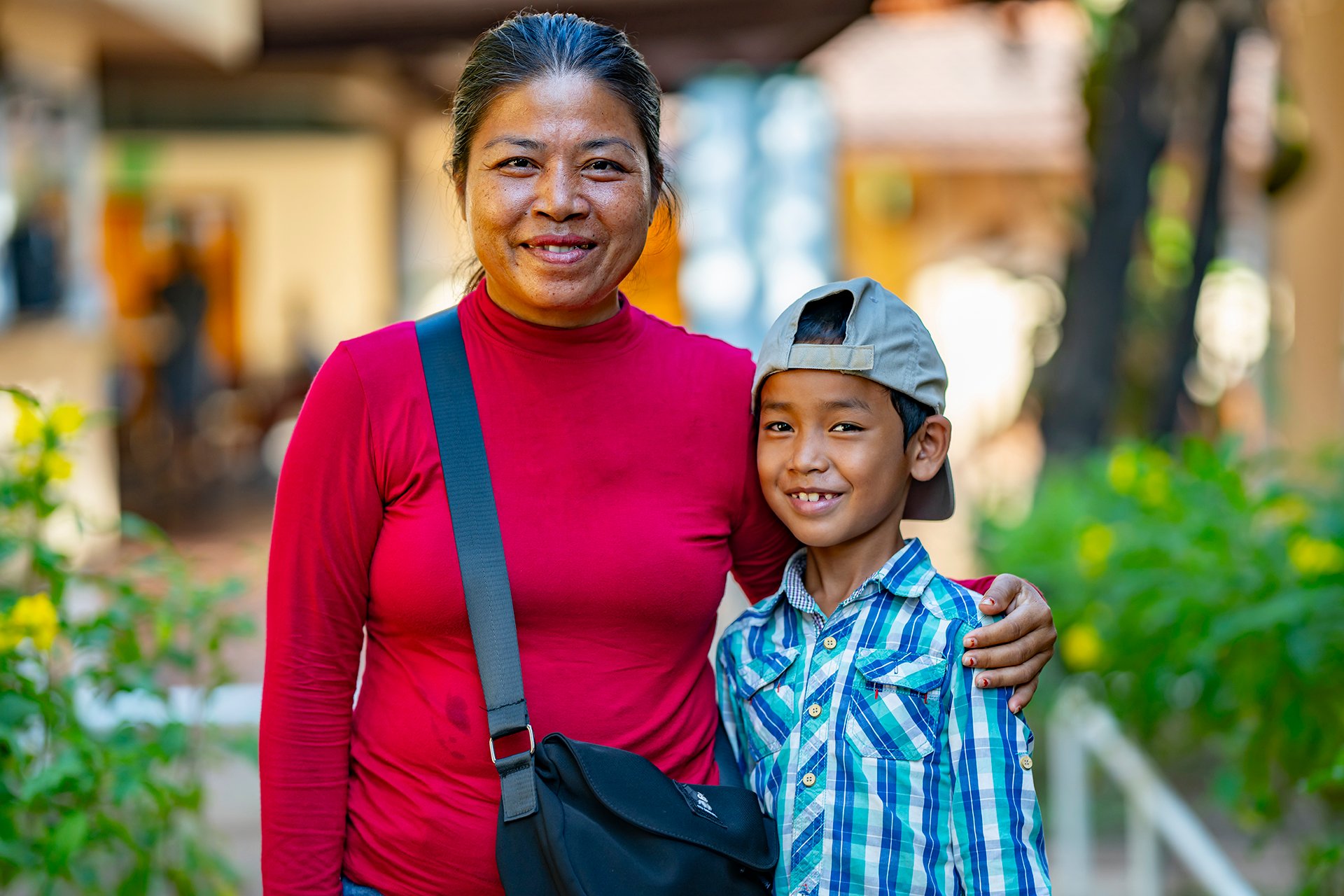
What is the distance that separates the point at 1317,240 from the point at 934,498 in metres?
5.76

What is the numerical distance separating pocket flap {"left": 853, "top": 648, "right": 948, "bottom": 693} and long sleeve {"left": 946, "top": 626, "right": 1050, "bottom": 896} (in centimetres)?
2

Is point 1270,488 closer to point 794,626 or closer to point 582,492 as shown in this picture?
point 794,626

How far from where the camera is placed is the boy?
153cm

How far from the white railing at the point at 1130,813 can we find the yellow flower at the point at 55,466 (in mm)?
2305

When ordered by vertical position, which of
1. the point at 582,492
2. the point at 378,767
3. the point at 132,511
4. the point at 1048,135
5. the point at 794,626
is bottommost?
the point at 132,511

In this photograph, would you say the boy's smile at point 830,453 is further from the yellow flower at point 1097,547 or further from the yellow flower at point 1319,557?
the yellow flower at point 1097,547

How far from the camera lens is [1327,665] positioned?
2.52 meters

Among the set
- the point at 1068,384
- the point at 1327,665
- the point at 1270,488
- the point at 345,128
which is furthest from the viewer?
the point at 345,128

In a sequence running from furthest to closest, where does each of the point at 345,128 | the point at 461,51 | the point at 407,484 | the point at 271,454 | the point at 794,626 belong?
the point at 345,128 < the point at 271,454 < the point at 461,51 < the point at 794,626 < the point at 407,484

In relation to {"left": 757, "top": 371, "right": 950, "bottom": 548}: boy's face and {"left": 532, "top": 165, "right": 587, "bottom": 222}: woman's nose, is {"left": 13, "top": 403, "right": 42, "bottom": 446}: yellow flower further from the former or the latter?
{"left": 757, "top": 371, "right": 950, "bottom": 548}: boy's face

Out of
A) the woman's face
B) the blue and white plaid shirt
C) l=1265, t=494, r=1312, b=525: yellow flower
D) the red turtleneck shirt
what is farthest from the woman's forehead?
l=1265, t=494, r=1312, b=525: yellow flower

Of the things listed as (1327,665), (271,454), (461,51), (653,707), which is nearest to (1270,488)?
(1327,665)

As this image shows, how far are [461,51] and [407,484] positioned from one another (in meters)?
8.15

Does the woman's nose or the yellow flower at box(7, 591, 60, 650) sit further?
the yellow flower at box(7, 591, 60, 650)
